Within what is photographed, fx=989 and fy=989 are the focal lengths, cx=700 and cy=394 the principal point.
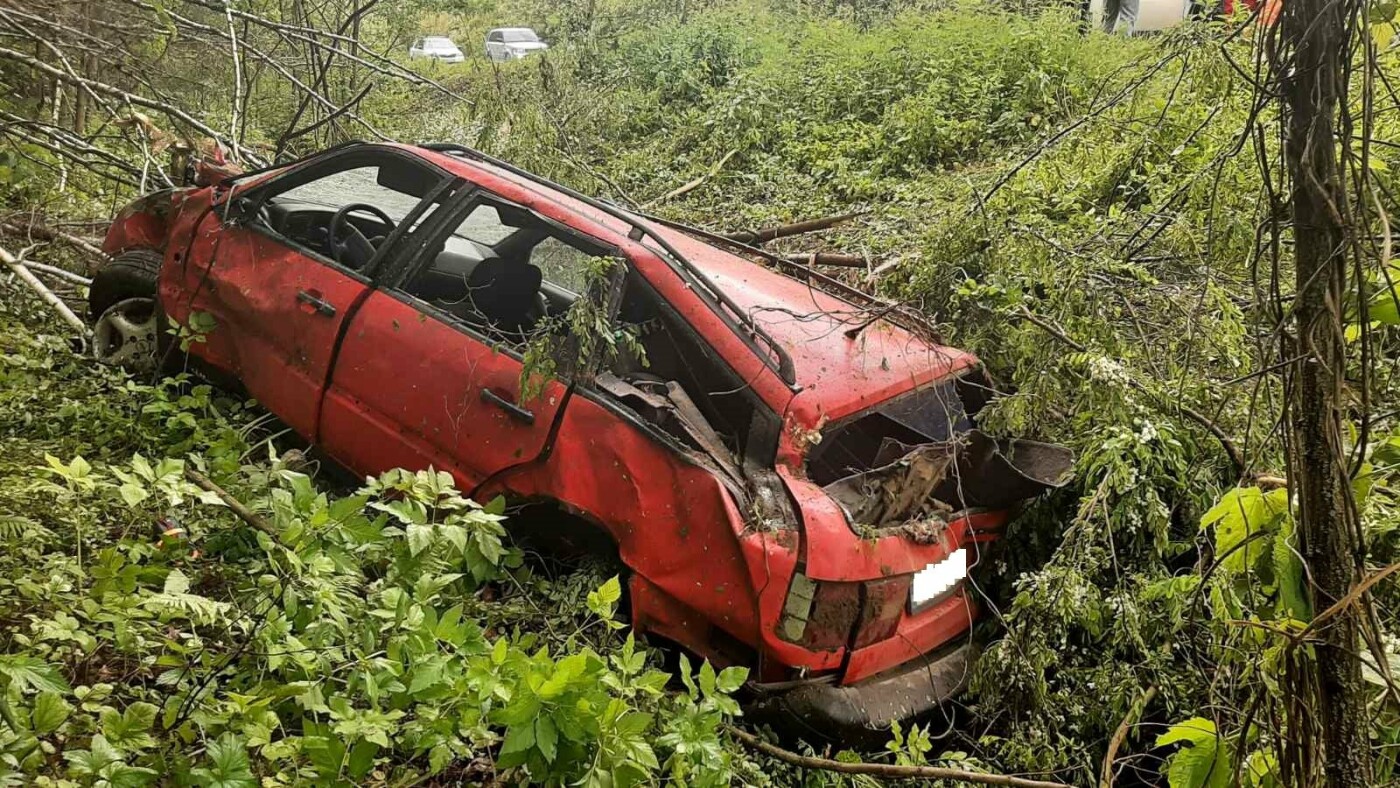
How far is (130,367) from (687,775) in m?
3.66

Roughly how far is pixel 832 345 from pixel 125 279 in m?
3.49

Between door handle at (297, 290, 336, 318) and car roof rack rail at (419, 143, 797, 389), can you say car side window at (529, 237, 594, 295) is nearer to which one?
car roof rack rail at (419, 143, 797, 389)

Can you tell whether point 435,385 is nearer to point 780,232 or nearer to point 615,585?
point 615,585

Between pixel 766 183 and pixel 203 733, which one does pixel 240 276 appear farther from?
pixel 766 183

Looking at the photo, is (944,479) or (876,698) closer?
(876,698)

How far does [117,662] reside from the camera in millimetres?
2889

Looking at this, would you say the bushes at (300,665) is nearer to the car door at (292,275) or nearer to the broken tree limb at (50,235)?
the car door at (292,275)

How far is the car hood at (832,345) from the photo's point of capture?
3.39 metres

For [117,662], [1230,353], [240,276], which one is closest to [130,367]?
[240,276]

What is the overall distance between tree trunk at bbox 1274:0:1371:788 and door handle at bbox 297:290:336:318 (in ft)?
11.2

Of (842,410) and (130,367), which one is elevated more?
(842,410)

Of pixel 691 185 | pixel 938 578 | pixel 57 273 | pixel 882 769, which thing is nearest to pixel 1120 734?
pixel 882 769

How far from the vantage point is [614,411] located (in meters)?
3.32

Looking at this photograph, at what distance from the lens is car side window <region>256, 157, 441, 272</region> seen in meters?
4.31
